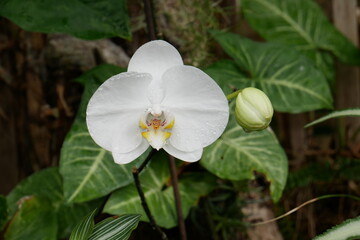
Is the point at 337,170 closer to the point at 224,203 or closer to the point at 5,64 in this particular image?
the point at 224,203

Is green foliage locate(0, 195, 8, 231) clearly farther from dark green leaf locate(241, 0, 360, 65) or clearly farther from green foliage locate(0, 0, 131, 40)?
dark green leaf locate(241, 0, 360, 65)

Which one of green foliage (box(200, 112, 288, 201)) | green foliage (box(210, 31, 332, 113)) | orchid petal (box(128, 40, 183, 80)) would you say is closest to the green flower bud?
orchid petal (box(128, 40, 183, 80))

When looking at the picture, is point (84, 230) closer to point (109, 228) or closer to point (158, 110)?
point (109, 228)

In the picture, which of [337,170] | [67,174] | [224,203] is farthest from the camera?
[337,170]

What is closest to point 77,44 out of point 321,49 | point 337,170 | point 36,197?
point 36,197

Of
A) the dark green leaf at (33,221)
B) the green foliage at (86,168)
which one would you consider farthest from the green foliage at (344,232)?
the dark green leaf at (33,221)

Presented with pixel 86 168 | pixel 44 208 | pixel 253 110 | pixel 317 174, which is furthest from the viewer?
pixel 317 174

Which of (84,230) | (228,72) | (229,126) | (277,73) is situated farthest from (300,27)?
(84,230)
